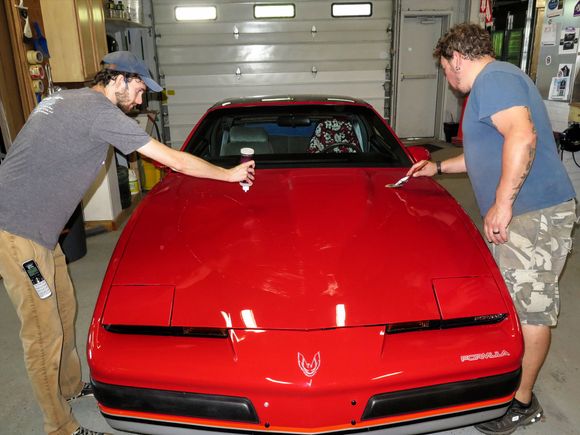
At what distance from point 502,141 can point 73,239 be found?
3598 millimetres

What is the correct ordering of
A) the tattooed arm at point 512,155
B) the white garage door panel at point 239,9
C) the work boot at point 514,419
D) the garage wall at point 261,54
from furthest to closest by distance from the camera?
the garage wall at point 261,54 → the white garage door panel at point 239,9 → the work boot at point 514,419 → the tattooed arm at point 512,155

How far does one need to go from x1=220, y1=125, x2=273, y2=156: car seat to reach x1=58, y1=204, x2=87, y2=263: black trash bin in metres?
1.81

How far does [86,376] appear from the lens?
103 inches

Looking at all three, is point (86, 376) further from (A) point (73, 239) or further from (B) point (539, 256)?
(B) point (539, 256)

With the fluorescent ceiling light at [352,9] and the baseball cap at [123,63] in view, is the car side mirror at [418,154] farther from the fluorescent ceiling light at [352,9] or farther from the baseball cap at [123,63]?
the fluorescent ceiling light at [352,9]

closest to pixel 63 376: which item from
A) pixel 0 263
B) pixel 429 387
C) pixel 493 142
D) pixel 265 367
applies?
pixel 0 263

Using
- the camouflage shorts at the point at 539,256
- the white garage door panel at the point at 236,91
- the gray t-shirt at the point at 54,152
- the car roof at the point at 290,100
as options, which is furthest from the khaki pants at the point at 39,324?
the white garage door panel at the point at 236,91

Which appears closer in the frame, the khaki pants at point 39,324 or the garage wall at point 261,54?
the khaki pants at point 39,324

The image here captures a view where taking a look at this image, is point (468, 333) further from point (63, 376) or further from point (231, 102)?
point (231, 102)

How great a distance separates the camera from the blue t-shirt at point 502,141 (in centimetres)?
182

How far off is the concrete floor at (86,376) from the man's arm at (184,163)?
1270 mm

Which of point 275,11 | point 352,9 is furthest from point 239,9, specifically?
point 352,9

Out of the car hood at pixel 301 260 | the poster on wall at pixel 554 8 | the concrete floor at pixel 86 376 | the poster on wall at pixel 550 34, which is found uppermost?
the poster on wall at pixel 554 8

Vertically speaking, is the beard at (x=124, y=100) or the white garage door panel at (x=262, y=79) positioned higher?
the beard at (x=124, y=100)
